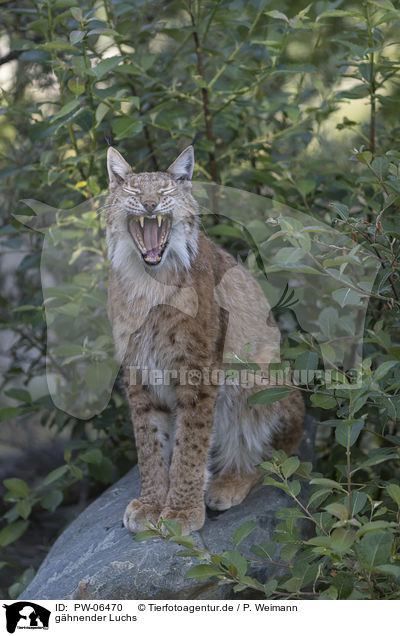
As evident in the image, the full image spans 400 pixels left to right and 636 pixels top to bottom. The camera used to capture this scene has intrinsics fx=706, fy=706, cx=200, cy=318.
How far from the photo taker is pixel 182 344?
3111mm

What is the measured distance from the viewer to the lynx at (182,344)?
112 inches

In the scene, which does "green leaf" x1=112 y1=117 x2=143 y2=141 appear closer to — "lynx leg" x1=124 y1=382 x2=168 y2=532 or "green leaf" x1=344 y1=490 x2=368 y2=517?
"lynx leg" x1=124 y1=382 x2=168 y2=532

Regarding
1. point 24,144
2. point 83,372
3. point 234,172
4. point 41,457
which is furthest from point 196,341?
point 41,457

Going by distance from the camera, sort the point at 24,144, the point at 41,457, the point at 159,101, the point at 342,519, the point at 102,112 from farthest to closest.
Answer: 1. the point at 41,457
2. the point at 24,144
3. the point at 159,101
4. the point at 102,112
5. the point at 342,519

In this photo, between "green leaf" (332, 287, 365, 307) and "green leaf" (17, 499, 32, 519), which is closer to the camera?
"green leaf" (332, 287, 365, 307)

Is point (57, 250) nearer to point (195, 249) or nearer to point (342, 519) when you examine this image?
point (195, 249)

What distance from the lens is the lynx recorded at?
2.84 m

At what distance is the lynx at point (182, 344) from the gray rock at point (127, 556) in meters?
0.10

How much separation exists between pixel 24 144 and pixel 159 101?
44.5 inches

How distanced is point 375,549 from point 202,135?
9.74 feet

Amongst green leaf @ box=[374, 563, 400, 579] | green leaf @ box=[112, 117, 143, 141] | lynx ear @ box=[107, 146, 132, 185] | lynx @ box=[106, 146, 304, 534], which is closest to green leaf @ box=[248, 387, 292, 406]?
lynx @ box=[106, 146, 304, 534]

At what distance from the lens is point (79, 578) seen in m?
3.08
